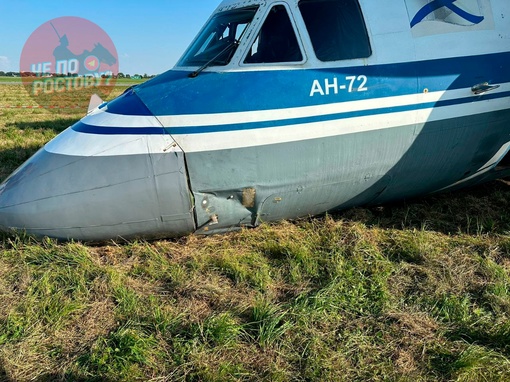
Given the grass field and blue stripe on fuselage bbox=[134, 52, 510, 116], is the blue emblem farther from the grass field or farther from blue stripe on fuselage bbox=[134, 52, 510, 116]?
the grass field

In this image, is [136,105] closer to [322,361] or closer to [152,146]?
[152,146]

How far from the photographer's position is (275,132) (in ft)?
15.3

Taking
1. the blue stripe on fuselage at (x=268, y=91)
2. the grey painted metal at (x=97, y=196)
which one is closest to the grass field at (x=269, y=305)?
the grey painted metal at (x=97, y=196)

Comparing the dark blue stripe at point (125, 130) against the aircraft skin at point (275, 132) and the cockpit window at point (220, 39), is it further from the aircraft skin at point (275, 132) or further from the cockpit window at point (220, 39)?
the cockpit window at point (220, 39)

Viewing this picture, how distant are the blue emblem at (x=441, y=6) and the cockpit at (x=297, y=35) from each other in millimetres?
688

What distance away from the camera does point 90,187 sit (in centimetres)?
444

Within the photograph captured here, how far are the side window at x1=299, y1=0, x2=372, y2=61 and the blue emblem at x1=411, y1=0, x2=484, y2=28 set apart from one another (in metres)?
0.66

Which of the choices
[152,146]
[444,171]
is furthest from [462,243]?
[152,146]

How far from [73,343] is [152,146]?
1.96 metres

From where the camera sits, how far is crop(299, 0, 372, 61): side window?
16.0ft

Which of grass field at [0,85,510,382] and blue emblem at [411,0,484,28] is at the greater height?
blue emblem at [411,0,484,28]

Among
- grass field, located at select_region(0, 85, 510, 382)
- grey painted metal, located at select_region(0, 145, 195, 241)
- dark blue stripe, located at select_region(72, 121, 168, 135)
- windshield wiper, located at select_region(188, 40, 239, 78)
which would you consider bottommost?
grass field, located at select_region(0, 85, 510, 382)

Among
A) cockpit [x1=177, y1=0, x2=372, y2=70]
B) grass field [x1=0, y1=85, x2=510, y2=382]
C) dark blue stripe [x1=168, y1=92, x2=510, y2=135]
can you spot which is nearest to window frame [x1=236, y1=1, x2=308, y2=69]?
cockpit [x1=177, y1=0, x2=372, y2=70]

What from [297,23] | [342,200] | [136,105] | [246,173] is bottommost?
[342,200]
